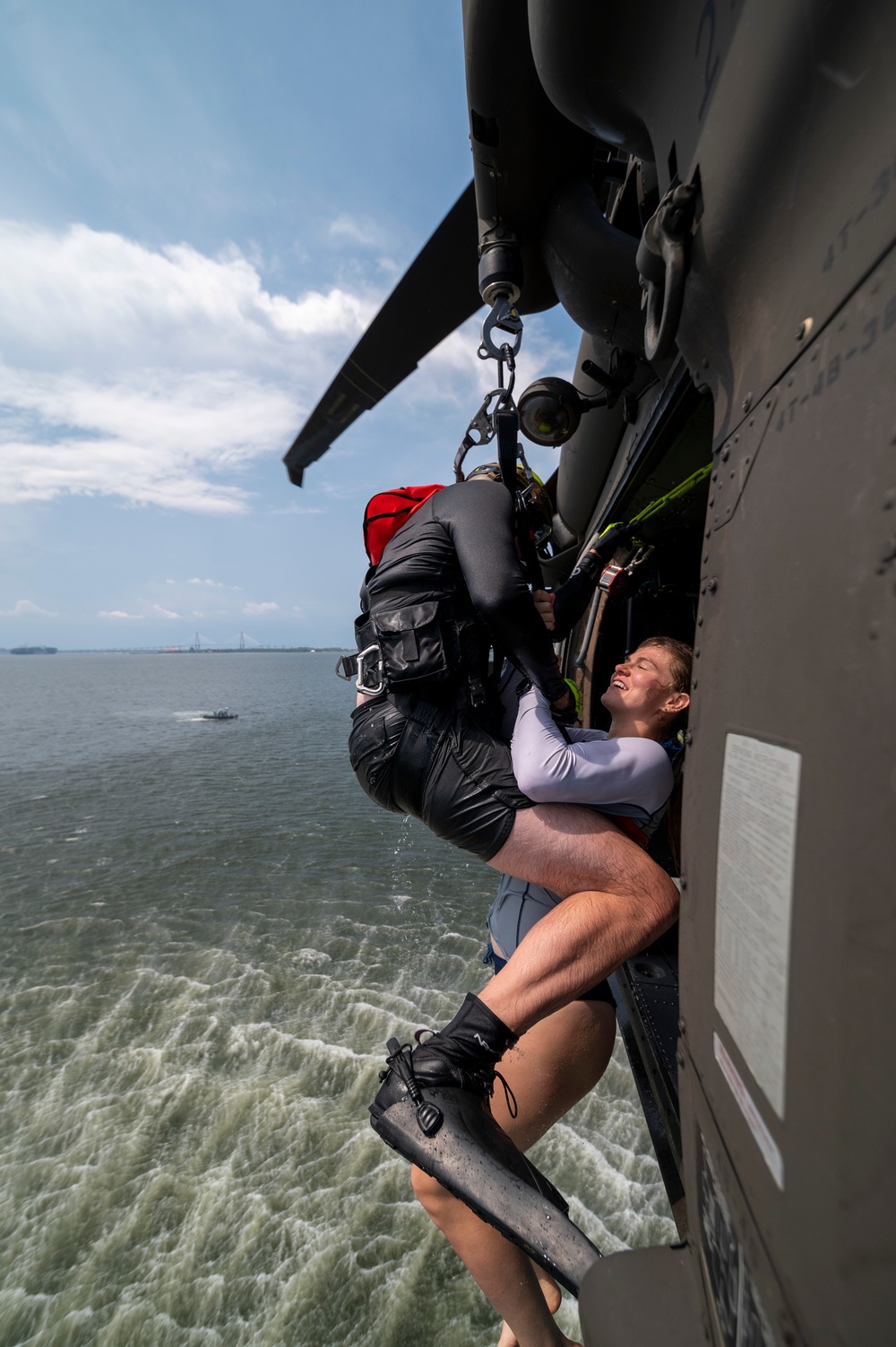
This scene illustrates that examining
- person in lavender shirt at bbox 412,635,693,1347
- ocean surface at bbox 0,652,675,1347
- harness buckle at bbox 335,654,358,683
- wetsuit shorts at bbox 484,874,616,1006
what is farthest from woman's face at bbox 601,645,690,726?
ocean surface at bbox 0,652,675,1347

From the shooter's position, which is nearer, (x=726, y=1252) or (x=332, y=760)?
(x=726, y=1252)

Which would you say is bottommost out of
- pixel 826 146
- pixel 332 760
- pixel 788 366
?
pixel 332 760

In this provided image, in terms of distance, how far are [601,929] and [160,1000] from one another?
5.33 m

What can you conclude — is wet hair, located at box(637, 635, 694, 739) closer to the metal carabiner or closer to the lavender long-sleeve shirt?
the lavender long-sleeve shirt

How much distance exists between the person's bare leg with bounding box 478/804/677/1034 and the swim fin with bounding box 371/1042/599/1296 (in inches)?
10.6

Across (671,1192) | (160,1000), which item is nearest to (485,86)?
(671,1192)

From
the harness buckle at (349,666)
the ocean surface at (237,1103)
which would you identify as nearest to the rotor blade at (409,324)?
the harness buckle at (349,666)

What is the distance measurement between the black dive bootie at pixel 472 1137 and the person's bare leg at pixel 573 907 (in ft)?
0.44

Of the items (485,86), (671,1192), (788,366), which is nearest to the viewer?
(788,366)

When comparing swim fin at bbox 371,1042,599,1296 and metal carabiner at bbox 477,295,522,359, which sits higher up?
metal carabiner at bbox 477,295,522,359

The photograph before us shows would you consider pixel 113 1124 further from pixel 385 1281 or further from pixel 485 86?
pixel 485 86

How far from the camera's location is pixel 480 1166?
147 centimetres

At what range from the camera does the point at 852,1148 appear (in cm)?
62

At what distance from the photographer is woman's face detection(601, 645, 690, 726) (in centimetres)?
235
